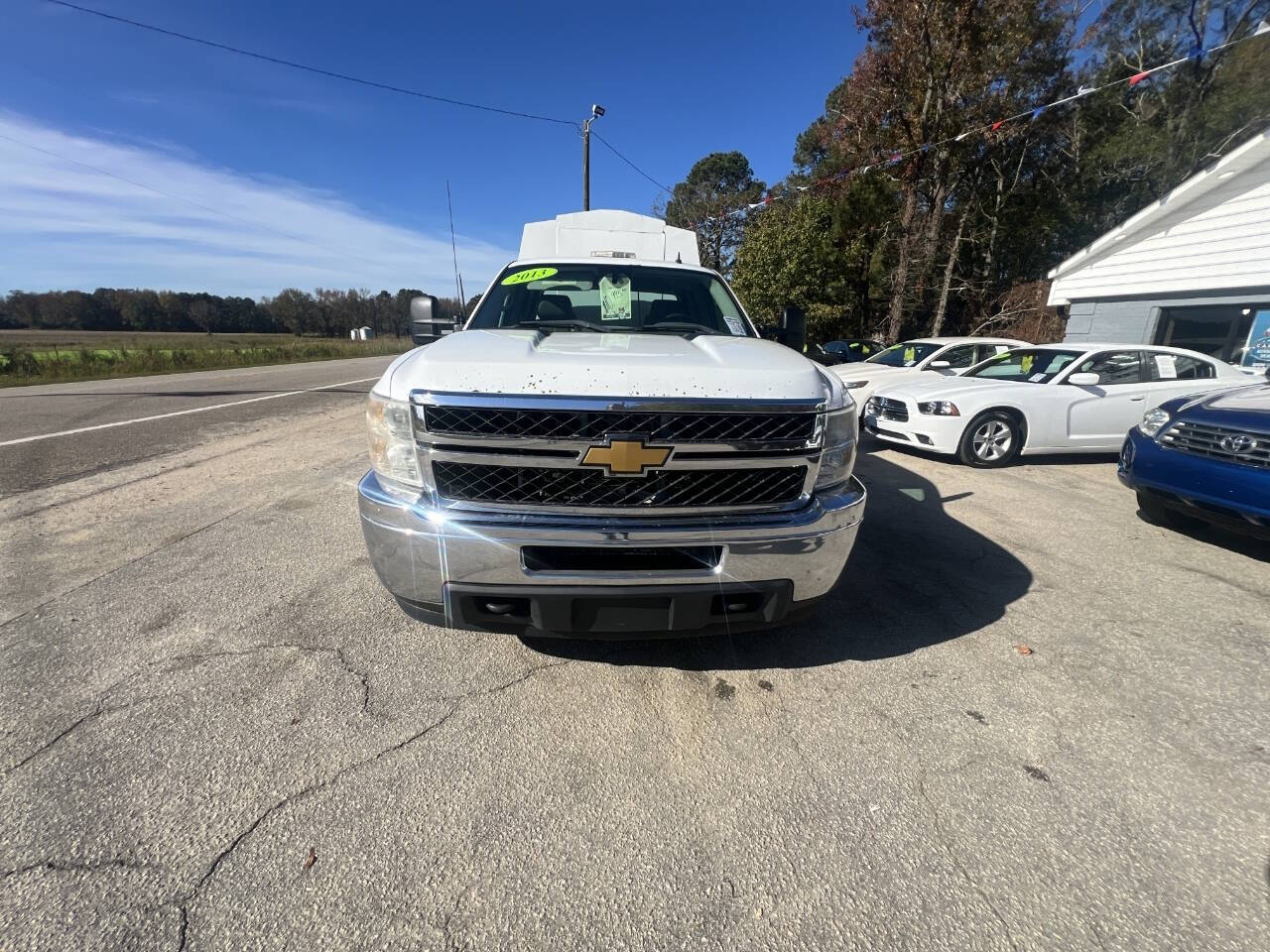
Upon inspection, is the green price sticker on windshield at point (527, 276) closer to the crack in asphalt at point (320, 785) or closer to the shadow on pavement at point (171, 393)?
the crack in asphalt at point (320, 785)

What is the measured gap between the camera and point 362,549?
3.62m

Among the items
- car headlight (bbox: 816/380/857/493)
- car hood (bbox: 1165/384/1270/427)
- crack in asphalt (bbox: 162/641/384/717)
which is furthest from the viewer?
car hood (bbox: 1165/384/1270/427)

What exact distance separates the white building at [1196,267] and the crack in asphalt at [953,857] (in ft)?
39.9

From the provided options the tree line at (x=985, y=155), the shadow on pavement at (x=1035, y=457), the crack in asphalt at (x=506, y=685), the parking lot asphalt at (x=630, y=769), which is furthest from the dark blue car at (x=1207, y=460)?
the tree line at (x=985, y=155)

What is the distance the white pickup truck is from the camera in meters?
1.96

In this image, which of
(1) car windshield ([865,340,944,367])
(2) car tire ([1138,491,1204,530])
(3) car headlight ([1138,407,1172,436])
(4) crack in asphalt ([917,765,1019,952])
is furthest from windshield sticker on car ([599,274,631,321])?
(1) car windshield ([865,340,944,367])

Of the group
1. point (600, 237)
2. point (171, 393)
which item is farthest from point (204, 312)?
point (600, 237)

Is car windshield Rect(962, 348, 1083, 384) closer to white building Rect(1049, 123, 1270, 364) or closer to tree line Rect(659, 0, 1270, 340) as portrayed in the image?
white building Rect(1049, 123, 1270, 364)

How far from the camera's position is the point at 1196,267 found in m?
9.97

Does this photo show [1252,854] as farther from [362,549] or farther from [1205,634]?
[362,549]

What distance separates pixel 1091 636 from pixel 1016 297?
2174 cm

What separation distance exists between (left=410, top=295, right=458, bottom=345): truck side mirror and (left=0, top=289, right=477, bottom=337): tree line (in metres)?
63.5

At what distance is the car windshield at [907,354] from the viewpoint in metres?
9.35

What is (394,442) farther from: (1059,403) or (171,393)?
(171,393)
